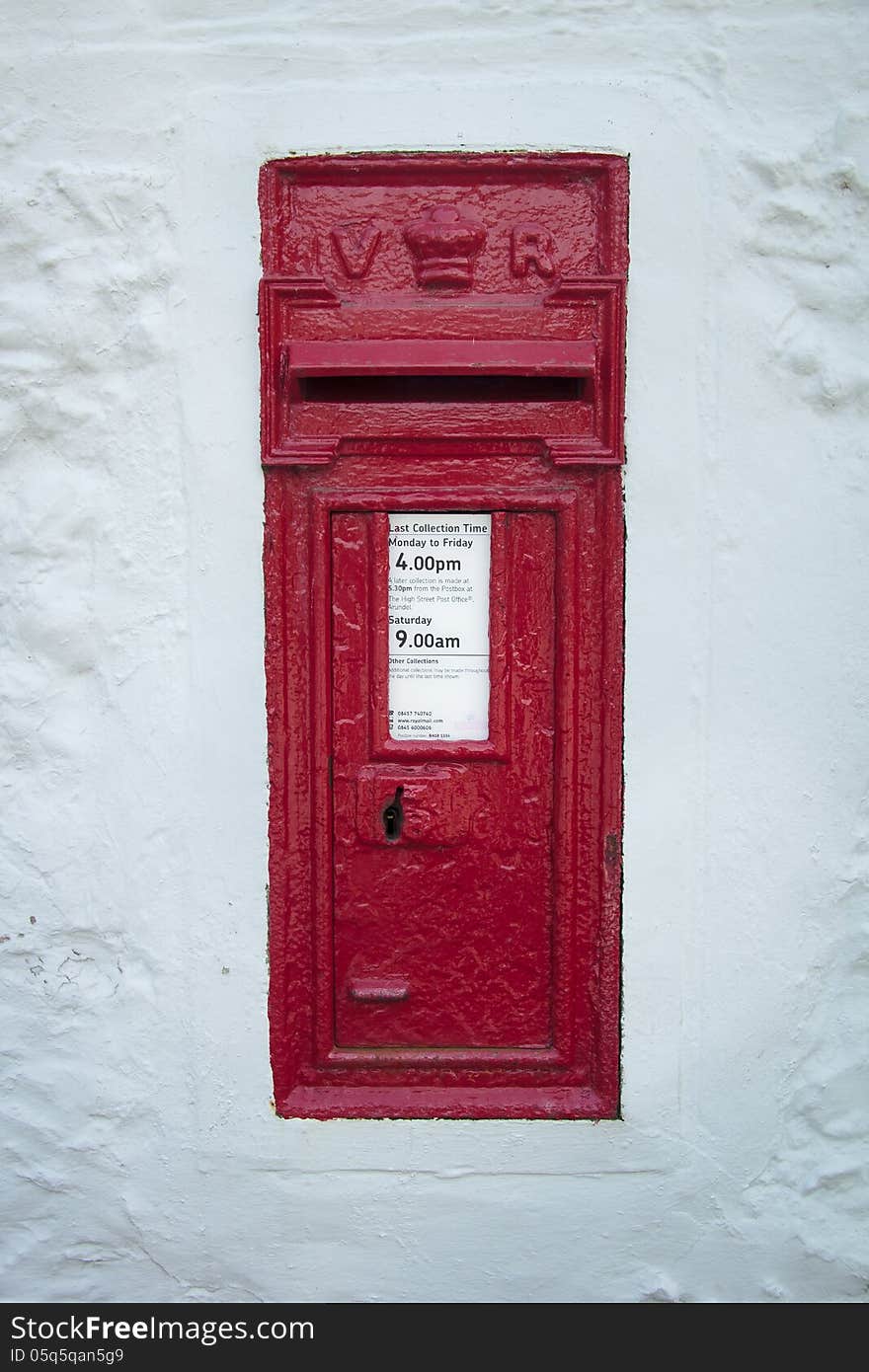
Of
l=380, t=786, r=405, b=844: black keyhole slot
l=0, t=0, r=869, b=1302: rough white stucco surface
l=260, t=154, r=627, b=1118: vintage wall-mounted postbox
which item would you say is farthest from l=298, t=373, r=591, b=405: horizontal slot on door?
l=380, t=786, r=405, b=844: black keyhole slot

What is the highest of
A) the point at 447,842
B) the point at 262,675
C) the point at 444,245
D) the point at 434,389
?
the point at 444,245

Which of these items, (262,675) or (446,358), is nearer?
(446,358)

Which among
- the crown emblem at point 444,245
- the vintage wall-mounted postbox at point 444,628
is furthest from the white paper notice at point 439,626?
the crown emblem at point 444,245

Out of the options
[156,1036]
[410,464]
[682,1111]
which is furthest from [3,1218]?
[410,464]

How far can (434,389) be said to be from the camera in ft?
5.54

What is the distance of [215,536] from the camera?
1734 millimetres

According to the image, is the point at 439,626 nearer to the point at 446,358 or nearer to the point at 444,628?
the point at 444,628

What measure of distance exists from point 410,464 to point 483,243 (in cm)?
41

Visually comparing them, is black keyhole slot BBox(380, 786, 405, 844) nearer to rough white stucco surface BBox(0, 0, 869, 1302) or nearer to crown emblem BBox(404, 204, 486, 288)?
rough white stucco surface BBox(0, 0, 869, 1302)

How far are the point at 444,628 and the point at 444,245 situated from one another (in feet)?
2.19

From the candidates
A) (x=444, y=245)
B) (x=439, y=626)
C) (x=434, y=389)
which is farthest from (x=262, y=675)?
(x=444, y=245)

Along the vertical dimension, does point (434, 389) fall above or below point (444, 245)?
below

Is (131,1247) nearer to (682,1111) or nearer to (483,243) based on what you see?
(682,1111)

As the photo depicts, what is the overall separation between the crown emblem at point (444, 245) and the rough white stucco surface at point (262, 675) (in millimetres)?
148
